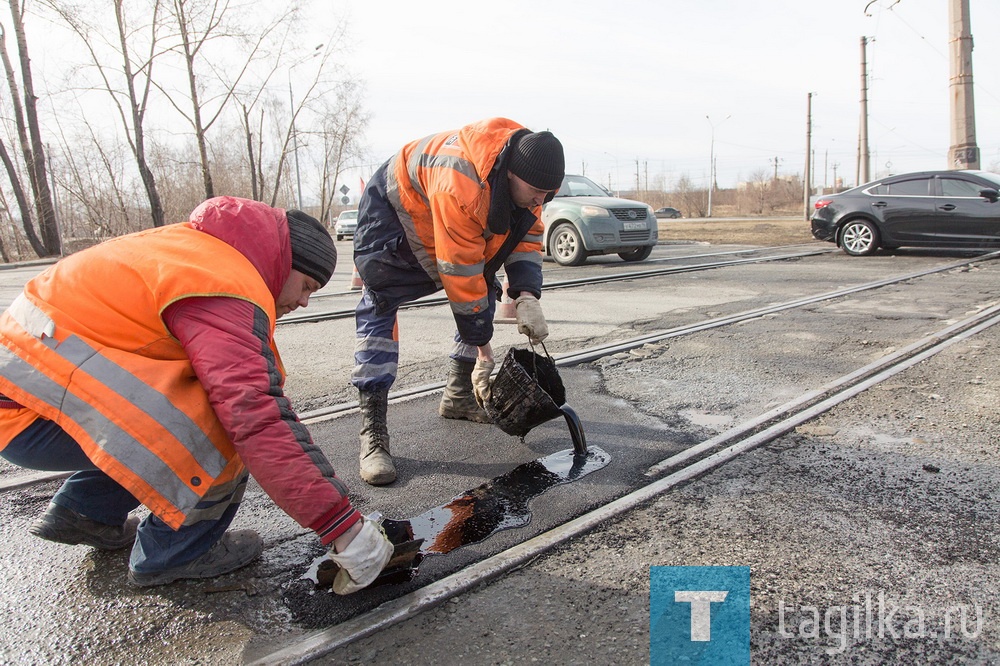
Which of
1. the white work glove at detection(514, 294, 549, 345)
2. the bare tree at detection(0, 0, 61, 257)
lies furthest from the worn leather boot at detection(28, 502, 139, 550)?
the bare tree at detection(0, 0, 61, 257)

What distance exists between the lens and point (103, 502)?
2.24 m

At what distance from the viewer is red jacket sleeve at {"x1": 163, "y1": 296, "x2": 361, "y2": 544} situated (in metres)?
1.68

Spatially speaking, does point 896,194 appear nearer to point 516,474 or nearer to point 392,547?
point 516,474

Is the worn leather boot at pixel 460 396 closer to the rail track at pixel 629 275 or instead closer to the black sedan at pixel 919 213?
the rail track at pixel 629 275

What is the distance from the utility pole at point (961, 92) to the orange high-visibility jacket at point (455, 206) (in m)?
16.1

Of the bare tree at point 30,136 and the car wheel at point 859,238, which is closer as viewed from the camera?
the car wheel at point 859,238

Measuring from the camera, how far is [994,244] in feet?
35.6

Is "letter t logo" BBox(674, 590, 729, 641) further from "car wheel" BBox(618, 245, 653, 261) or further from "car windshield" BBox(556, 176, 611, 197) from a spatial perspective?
"car windshield" BBox(556, 176, 611, 197)

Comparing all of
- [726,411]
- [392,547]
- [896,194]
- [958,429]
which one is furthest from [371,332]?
[896,194]

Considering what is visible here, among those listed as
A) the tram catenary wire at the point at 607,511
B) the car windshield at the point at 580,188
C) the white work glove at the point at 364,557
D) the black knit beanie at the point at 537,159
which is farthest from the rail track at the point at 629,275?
the white work glove at the point at 364,557

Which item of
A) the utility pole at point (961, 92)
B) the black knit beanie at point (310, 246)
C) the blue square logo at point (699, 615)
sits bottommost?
the blue square logo at point (699, 615)

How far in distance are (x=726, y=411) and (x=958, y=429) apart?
1.07m

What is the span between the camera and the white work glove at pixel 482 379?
3.46m

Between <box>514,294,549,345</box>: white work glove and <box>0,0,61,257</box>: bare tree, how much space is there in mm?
20902
